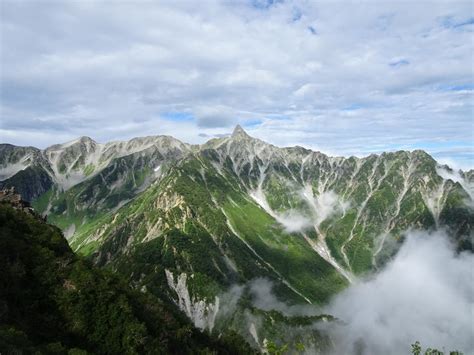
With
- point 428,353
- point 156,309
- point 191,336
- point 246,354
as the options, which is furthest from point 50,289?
point 428,353

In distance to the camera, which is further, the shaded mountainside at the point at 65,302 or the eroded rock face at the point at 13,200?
the eroded rock face at the point at 13,200

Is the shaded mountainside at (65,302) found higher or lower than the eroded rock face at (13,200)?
lower

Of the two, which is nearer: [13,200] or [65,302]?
[65,302]

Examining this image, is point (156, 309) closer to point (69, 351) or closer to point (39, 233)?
point (39, 233)

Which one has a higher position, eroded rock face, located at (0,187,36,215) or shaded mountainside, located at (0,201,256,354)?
eroded rock face, located at (0,187,36,215)

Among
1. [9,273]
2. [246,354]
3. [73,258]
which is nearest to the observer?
[9,273]

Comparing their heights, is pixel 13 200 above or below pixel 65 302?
above

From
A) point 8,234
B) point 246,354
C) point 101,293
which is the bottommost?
point 246,354

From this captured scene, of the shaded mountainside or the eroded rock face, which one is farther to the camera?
the eroded rock face
